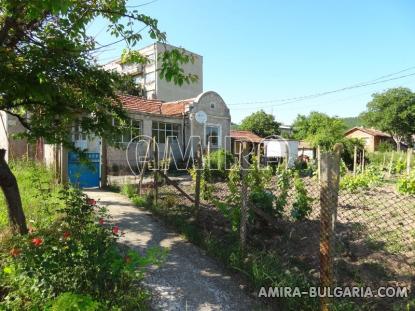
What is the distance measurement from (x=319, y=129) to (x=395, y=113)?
23.8 m

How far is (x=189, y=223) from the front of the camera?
6957mm

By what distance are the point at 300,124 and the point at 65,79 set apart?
38.0 meters

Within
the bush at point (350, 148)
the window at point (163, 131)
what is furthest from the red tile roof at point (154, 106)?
the bush at point (350, 148)

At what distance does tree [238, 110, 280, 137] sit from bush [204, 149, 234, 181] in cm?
2190

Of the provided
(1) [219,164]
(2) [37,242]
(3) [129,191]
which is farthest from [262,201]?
(1) [219,164]

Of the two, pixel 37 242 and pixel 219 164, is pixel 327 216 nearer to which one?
pixel 37 242

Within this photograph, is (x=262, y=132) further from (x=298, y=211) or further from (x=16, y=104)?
(x=16, y=104)

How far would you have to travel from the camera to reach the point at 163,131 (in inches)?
722

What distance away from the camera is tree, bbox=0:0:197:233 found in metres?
3.94

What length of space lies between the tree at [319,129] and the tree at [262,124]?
3.64 meters

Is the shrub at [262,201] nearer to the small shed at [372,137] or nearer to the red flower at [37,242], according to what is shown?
the red flower at [37,242]

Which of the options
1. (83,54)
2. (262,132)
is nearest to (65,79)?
(83,54)

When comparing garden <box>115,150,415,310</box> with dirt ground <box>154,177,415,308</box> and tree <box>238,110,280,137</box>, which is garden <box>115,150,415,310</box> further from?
tree <box>238,110,280,137</box>

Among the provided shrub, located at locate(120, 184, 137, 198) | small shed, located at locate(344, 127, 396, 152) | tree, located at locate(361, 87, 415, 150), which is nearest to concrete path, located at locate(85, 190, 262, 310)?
shrub, located at locate(120, 184, 137, 198)
